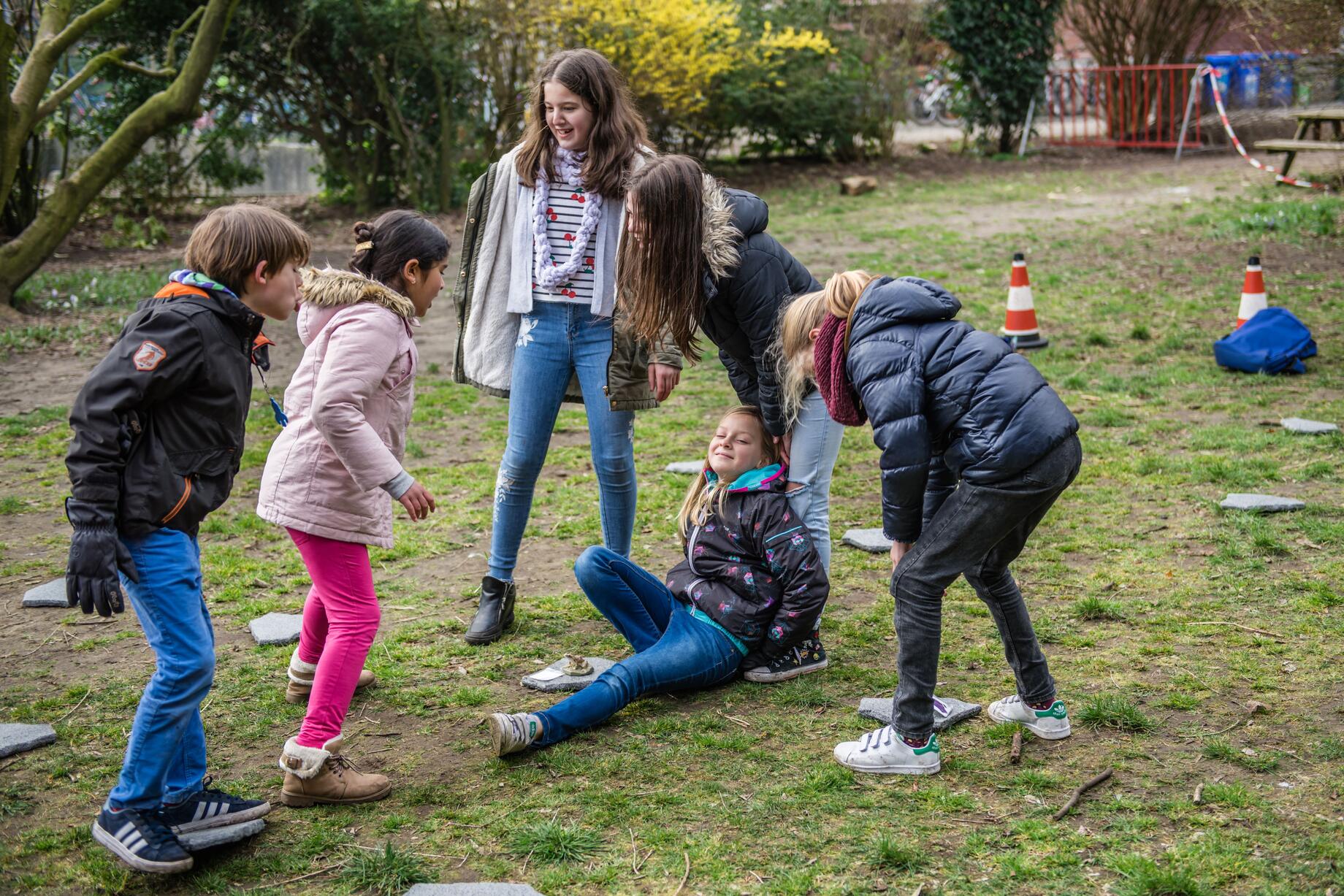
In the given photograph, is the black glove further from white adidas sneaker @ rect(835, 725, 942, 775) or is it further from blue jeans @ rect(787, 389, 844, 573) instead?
blue jeans @ rect(787, 389, 844, 573)

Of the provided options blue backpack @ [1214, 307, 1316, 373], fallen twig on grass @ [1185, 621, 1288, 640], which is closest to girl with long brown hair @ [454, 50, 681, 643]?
fallen twig on grass @ [1185, 621, 1288, 640]

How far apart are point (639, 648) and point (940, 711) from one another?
3.39 feet

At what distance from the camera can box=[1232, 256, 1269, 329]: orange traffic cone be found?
26.9ft

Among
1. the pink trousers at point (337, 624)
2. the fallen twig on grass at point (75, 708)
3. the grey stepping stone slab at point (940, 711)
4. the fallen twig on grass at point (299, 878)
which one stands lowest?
the fallen twig on grass at point (75, 708)

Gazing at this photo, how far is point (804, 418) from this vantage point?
13.2 feet

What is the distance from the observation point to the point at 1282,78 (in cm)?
1886

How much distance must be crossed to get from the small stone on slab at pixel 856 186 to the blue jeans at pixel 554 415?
11905 millimetres

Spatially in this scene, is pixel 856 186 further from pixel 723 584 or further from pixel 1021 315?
pixel 723 584

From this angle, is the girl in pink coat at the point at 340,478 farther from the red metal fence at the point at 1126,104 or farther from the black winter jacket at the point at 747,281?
the red metal fence at the point at 1126,104

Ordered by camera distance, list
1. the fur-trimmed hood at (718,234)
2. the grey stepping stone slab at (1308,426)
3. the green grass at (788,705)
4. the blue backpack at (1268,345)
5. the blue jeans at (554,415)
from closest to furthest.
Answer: the green grass at (788,705) < the fur-trimmed hood at (718,234) < the blue jeans at (554,415) < the grey stepping stone slab at (1308,426) < the blue backpack at (1268,345)

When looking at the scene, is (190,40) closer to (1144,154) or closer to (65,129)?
(65,129)

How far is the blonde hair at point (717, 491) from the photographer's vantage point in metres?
4.12

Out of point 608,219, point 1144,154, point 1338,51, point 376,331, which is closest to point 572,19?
point 1338,51

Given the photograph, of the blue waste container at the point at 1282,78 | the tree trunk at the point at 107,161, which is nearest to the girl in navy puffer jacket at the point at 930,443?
the tree trunk at the point at 107,161
